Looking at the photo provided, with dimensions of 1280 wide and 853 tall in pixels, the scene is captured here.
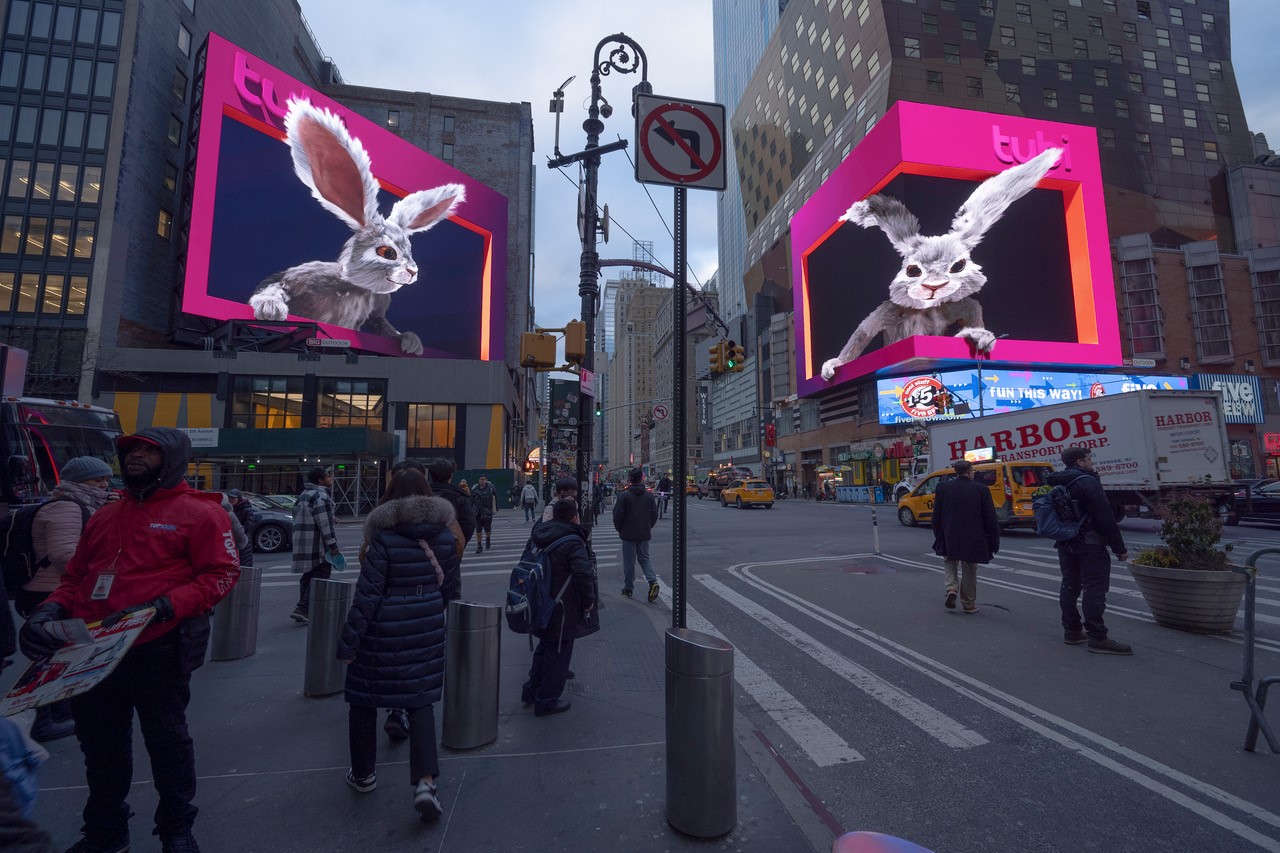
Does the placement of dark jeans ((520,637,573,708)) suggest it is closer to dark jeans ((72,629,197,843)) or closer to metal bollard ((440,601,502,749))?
metal bollard ((440,601,502,749))

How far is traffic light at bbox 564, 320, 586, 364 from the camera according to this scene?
7.86 metres

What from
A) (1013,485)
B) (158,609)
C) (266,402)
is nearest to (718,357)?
(1013,485)

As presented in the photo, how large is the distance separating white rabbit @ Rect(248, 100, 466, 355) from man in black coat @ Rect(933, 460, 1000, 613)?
44236 millimetres

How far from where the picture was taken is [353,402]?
127ft

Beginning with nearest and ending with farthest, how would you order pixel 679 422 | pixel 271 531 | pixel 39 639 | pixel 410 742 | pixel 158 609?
pixel 39 639 → pixel 158 609 → pixel 410 742 → pixel 679 422 → pixel 271 531

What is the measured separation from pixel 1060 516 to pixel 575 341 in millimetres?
6000

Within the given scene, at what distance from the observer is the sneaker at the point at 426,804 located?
299 cm

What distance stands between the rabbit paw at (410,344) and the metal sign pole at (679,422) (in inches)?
1838

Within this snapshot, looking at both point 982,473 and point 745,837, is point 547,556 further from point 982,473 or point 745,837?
point 982,473

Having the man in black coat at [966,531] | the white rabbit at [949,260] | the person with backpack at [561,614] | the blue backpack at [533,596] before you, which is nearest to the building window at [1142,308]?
the white rabbit at [949,260]

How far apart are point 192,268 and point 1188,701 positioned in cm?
4758

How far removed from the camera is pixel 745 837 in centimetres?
288

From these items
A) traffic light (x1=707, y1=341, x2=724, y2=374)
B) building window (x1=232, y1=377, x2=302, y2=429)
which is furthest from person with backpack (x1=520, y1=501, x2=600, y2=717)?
building window (x1=232, y1=377, x2=302, y2=429)

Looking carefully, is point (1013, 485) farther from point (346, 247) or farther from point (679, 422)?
point (346, 247)
